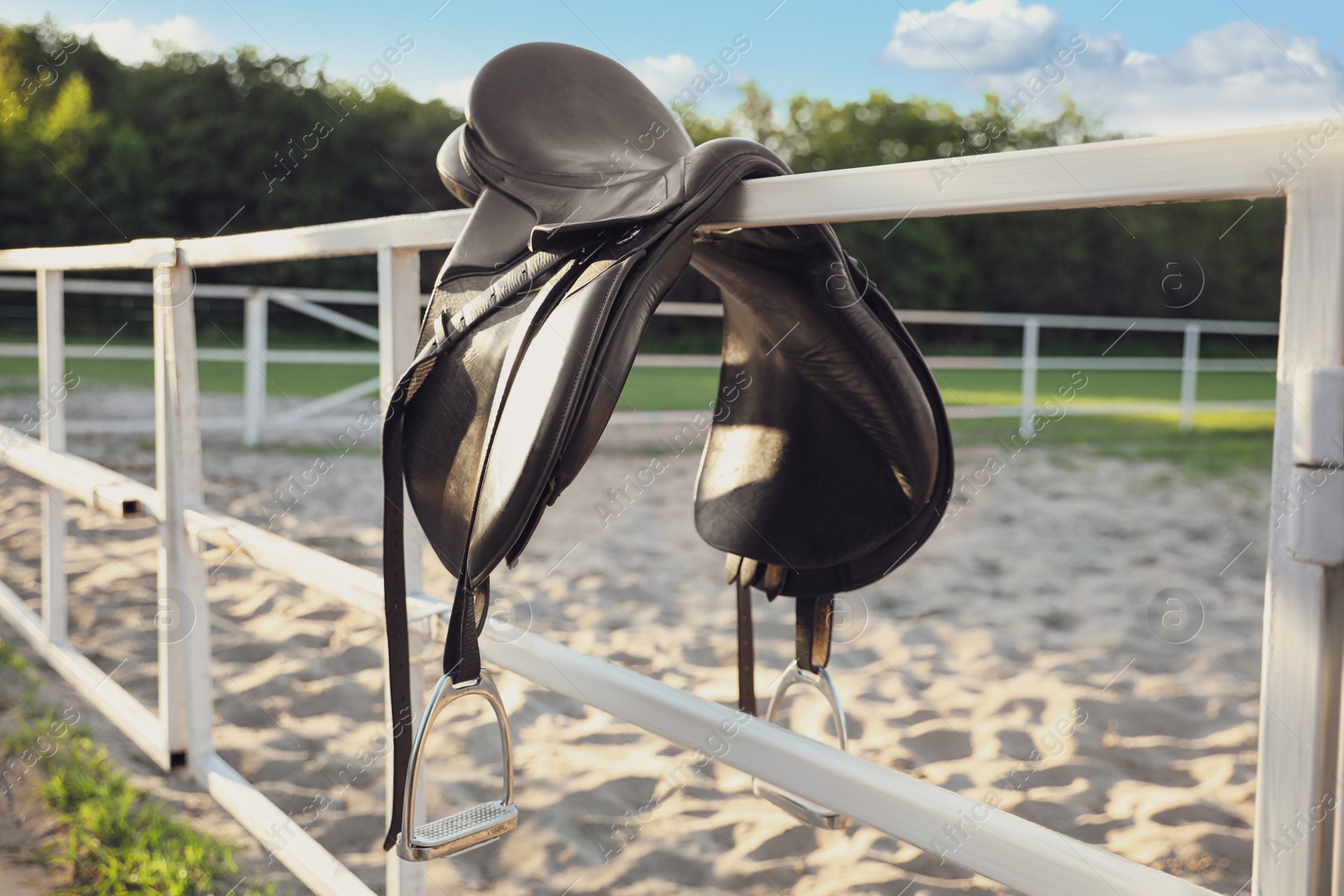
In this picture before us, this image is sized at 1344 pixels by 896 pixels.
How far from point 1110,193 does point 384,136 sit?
846 inches

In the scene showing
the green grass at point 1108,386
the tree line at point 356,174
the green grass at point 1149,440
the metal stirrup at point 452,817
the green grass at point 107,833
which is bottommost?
the green grass at point 107,833

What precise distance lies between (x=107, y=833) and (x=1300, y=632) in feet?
6.01

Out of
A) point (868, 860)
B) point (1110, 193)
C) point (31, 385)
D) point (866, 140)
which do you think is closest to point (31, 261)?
point (868, 860)

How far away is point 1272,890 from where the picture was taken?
575mm

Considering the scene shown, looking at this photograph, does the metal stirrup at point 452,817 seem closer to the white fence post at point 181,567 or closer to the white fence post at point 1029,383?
the white fence post at point 181,567

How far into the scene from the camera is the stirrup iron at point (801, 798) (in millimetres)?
1037

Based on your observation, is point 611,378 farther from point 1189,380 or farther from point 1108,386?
point 1108,386

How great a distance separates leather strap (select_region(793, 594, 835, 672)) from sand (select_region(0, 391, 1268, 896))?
0.90ft

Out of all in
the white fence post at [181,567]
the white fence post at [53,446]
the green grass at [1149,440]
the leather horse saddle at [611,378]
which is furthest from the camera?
the green grass at [1149,440]

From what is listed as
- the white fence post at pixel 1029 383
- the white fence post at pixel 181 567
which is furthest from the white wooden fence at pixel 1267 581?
the white fence post at pixel 1029 383

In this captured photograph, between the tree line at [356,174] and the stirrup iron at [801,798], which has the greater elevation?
the tree line at [356,174]

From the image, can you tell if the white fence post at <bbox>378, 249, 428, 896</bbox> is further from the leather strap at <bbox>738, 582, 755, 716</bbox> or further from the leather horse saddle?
the leather strap at <bbox>738, 582, 755, 716</bbox>

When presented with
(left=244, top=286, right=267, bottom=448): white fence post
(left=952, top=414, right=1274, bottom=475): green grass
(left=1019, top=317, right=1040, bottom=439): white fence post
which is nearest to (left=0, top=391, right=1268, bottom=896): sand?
(left=244, top=286, right=267, bottom=448): white fence post

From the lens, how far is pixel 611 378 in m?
0.78
